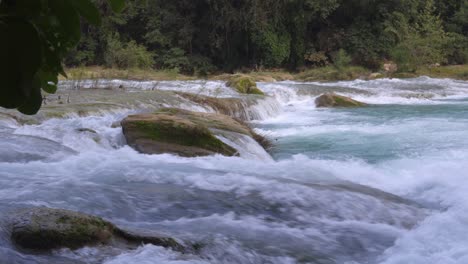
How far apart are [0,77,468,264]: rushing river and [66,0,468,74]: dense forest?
810 inches

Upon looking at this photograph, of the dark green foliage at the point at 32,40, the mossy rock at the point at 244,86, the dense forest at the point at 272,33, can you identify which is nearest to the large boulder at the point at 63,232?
the dark green foliage at the point at 32,40

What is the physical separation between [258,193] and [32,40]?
4603 millimetres

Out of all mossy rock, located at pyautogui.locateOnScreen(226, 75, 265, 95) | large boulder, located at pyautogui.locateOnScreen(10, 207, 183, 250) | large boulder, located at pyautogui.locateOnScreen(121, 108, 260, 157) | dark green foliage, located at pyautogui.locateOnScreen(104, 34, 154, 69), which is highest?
large boulder, located at pyautogui.locateOnScreen(10, 207, 183, 250)

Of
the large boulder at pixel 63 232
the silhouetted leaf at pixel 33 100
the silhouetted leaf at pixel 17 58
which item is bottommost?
the large boulder at pixel 63 232

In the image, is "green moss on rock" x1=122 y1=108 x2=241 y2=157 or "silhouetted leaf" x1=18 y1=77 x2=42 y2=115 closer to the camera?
"silhouetted leaf" x1=18 y1=77 x2=42 y2=115

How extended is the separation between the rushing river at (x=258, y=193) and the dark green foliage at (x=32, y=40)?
2.57 m

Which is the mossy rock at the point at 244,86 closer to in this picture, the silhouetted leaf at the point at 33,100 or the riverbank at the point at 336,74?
the riverbank at the point at 336,74

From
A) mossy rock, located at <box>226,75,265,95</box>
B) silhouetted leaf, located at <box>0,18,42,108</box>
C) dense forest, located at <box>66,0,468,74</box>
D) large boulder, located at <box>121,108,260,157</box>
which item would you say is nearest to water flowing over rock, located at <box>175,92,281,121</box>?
mossy rock, located at <box>226,75,265,95</box>

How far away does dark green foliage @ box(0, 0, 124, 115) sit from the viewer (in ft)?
2.80

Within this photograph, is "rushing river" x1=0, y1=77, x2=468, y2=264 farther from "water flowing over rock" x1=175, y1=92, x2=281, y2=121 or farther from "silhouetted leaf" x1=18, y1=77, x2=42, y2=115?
"water flowing over rock" x1=175, y1=92, x2=281, y2=121

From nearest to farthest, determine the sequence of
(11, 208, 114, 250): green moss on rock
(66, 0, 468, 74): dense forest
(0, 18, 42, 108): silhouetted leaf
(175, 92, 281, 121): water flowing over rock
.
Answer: (0, 18, 42, 108): silhouetted leaf < (11, 208, 114, 250): green moss on rock < (175, 92, 281, 121): water flowing over rock < (66, 0, 468, 74): dense forest

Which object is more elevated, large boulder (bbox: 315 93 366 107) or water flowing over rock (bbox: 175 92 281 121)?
water flowing over rock (bbox: 175 92 281 121)

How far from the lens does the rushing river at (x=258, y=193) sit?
4008 mm

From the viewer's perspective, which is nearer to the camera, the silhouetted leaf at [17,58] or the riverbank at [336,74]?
the silhouetted leaf at [17,58]
